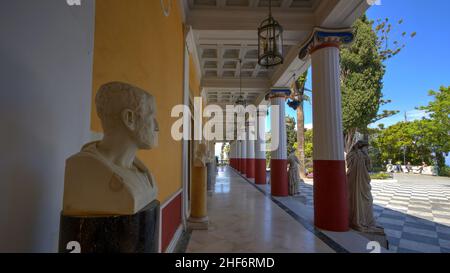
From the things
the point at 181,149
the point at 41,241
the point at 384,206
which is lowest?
the point at 384,206

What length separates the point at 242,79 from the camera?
27.5 feet

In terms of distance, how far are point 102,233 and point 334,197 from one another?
3.91m

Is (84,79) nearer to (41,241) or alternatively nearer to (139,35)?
(41,241)

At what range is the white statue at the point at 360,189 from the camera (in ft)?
13.0

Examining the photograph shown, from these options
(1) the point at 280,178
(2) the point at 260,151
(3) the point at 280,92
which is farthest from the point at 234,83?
(1) the point at 280,178

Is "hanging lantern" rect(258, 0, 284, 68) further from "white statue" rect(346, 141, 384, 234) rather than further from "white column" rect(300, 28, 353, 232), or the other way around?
"white statue" rect(346, 141, 384, 234)

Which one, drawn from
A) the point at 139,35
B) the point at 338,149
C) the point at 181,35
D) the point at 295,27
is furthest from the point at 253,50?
the point at 139,35

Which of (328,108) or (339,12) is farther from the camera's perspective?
(328,108)

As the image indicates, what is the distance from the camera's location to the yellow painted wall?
1374 mm

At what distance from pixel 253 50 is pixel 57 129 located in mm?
6052

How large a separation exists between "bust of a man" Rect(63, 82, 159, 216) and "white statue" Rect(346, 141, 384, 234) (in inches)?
164

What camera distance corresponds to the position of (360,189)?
4.09m

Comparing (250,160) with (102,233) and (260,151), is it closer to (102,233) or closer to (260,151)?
(260,151)
